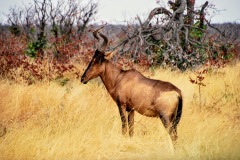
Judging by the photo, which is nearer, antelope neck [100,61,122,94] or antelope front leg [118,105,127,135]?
antelope front leg [118,105,127,135]

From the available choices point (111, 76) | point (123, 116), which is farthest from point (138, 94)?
point (111, 76)

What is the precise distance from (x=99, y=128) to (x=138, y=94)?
91 centimetres

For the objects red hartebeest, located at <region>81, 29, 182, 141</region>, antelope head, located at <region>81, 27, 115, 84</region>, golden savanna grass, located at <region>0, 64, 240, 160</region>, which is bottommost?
golden savanna grass, located at <region>0, 64, 240, 160</region>

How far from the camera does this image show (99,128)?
5781mm

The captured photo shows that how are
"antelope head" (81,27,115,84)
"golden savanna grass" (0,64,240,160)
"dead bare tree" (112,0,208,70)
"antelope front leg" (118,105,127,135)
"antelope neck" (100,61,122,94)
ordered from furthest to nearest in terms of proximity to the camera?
"dead bare tree" (112,0,208,70), "antelope head" (81,27,115,84), "antelope neck" (100,61,122,94), "antelope front leg" (118,105,127,135), "golden savanna grass" (0,64,240,160)

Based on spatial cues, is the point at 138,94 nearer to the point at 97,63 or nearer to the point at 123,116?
the point at 123,116

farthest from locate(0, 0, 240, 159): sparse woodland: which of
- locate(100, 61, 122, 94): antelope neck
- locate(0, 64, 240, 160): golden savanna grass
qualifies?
locate(100, 61, 122, 94): antelope neck

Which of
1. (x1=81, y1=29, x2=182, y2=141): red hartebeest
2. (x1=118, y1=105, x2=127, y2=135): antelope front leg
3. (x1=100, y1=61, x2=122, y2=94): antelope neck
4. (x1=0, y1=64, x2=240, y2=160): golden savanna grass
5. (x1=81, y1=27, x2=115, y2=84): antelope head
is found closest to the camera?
(x1=0, y1=64, x2=240, y2=160): golden savanna grass

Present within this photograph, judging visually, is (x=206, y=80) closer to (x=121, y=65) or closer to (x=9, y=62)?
(x=121, y=65)

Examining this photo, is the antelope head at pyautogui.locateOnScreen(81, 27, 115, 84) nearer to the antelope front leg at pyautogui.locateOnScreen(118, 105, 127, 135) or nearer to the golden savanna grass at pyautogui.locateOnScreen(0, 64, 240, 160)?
the golden savanna grass at pyautogui.locateOnScreen(0, 64, 240, 160)

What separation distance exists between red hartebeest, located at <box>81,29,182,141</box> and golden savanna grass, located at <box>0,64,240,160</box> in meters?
0.35

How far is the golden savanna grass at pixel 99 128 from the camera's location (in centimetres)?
470

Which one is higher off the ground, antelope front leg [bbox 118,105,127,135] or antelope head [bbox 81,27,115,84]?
antelope head [bbox 81,27,115,84]

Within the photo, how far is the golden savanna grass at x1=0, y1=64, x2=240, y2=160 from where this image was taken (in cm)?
470
